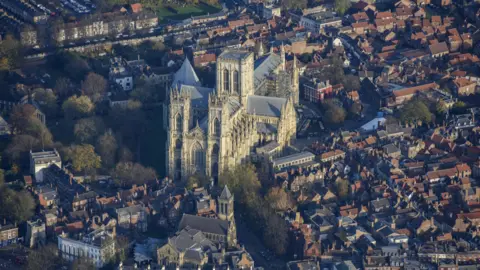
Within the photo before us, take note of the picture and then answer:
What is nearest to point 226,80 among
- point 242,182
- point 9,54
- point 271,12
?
point 242,182

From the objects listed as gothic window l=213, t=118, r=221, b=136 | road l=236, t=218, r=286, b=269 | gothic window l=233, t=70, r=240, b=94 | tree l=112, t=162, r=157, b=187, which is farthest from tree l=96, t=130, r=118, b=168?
road l=236, t=218, r=286, b=269

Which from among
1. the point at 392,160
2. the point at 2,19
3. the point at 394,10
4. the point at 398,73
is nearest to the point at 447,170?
the point at 392,160

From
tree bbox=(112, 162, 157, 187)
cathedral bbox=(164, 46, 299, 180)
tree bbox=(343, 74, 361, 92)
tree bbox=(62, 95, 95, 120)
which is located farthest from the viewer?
tree bbox=(343, 74, 361, 92)

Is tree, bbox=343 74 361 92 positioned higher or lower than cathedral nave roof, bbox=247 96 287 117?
higher

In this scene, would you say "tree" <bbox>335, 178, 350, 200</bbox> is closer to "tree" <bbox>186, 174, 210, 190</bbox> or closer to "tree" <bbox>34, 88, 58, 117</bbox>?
"tree" <bbox>186, 174, 210, 190</bbox>

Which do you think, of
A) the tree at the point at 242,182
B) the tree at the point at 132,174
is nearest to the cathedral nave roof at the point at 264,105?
the tree at the point at 242,182

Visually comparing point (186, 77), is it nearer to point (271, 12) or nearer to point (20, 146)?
point (20, 146)

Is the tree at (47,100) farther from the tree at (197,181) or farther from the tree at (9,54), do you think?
the tree at (197,181)
